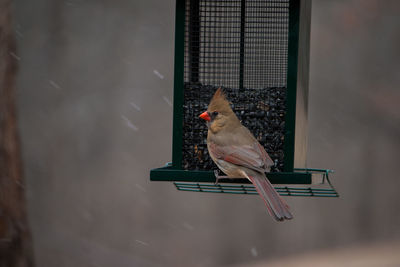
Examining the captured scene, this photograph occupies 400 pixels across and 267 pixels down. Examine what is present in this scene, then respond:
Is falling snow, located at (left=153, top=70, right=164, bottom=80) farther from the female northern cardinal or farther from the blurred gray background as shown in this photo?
the female northern cardinal

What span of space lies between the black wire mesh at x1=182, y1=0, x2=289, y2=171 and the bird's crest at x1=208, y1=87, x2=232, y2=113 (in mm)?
230

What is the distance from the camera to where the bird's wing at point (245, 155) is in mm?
4078

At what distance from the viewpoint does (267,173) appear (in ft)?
13.9

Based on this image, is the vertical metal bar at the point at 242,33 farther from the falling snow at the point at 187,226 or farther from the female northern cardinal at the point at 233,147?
the falling snow at the point at 187,226

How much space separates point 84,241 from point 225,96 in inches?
201

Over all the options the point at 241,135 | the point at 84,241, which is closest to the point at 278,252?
the point at 84,241

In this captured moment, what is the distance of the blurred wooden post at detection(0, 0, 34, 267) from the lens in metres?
5.48

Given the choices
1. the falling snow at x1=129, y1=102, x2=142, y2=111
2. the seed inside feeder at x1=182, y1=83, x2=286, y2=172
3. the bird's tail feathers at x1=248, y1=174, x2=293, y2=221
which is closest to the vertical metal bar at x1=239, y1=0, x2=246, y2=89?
the seed inside feeder at x1=182, y1=83, x2=286, y2=172

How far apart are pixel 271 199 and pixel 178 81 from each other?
1173 mm

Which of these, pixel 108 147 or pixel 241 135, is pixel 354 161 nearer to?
pixel 108 147

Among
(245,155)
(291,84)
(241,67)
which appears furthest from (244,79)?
(245,155)

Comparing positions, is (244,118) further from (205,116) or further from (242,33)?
(242,33)

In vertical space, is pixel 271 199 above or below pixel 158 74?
below

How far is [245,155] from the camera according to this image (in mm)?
4168
